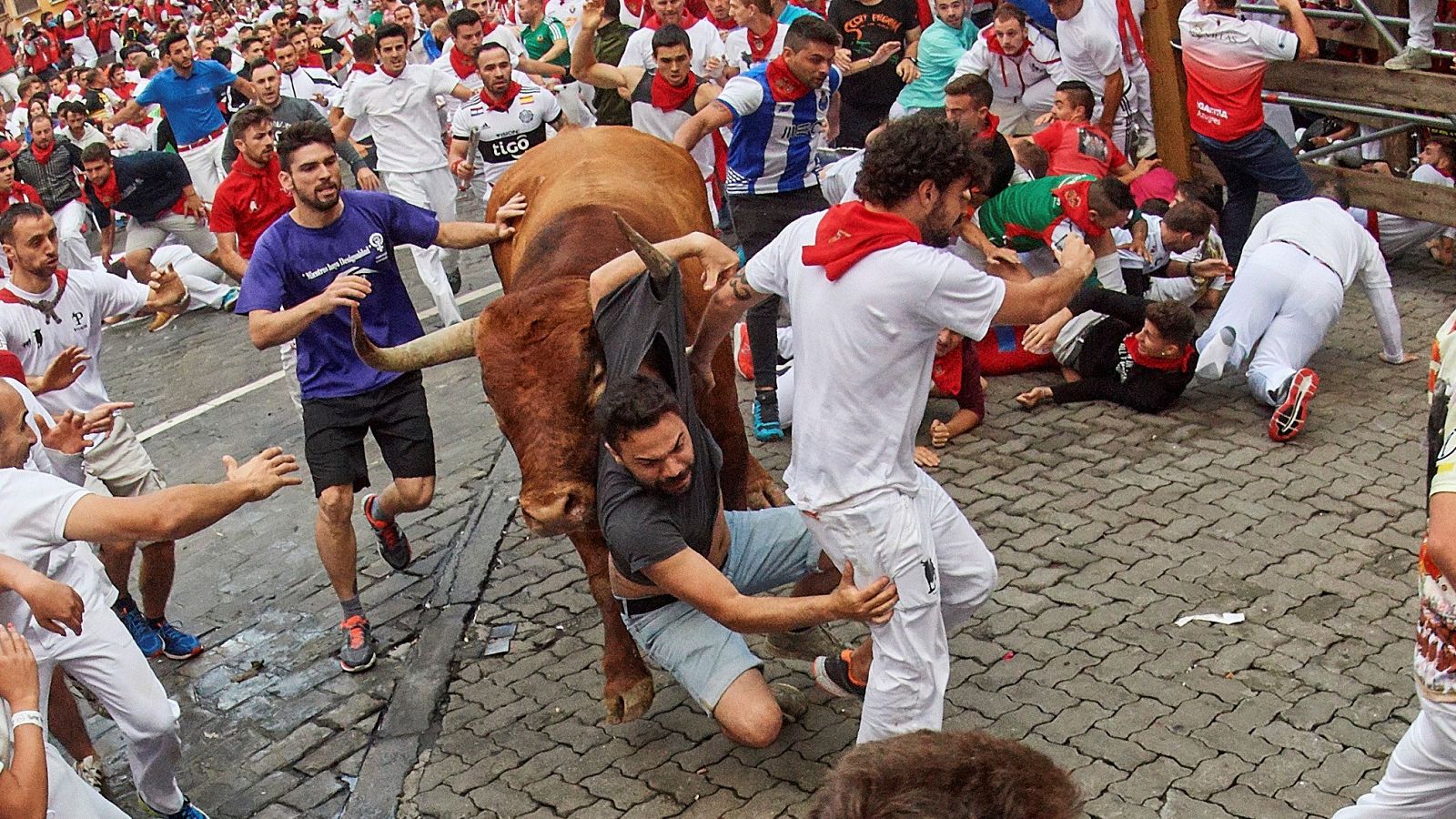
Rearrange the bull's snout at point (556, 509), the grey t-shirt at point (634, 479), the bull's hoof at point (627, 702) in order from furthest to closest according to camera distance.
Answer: the bull's hoof at point (627, 702)
the bull's snout at point (556, 509)
the grey t-shirt at point (634, 479)

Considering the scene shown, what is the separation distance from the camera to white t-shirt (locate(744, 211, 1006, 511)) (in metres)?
4.36

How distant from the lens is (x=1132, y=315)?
799cm

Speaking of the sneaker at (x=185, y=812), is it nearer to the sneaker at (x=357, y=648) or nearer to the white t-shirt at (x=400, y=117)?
the sneaker at (x=357, y=648)

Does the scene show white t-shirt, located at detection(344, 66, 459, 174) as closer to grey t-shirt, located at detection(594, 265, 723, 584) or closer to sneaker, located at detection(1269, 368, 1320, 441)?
grey t-shirt, located at detection(594, 265, 723, 584)

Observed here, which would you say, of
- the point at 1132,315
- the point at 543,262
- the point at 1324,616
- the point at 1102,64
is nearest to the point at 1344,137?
the point at 1102,64

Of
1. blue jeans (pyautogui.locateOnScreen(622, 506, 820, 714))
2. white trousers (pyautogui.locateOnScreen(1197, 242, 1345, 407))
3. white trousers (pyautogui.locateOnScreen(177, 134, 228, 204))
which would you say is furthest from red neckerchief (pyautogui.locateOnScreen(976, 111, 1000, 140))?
white trousers (pyautogui.locateOnScreen(177, 134, 228, 204))

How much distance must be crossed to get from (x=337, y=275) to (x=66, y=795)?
9.49 ft

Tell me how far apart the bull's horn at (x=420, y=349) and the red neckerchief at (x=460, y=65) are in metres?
7.76

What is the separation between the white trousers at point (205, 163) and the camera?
15.1 metres

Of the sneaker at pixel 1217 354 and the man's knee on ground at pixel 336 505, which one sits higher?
the man's knee on ground at pixel 336 505

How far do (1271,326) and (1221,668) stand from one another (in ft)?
9.81

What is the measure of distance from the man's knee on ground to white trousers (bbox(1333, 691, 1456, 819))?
4.35 metres

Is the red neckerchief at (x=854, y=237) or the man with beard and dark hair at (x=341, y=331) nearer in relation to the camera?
the red neckerchief at (x=854, y=237)

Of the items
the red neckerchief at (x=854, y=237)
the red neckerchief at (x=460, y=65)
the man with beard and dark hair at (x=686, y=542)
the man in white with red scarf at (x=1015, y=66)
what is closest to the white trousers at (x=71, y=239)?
the red neckerchief at (x=460, y=65)
